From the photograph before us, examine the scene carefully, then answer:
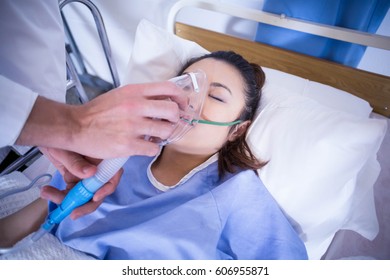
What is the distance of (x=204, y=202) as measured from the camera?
859 mm

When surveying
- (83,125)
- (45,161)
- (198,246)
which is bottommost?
(45,161)

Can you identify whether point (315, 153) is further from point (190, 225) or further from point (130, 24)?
point (130, 24)

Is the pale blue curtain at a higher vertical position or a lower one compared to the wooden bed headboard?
higher

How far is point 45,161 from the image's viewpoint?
1.28 m

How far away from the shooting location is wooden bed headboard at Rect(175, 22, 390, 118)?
1.00m

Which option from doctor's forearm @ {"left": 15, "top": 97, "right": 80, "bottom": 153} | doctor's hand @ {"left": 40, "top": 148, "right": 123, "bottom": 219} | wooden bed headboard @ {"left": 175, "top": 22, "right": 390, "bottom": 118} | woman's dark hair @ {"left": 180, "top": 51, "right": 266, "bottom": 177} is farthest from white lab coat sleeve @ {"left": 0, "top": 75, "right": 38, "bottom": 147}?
wooden bed headboard @ {"left": 175, "top": 22, "right": 390, "bottom": 118}

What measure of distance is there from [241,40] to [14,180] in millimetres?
1208

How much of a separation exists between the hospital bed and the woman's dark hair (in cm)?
4

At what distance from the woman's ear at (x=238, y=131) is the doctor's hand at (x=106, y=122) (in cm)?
49

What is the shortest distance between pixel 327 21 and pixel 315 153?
1.82ft

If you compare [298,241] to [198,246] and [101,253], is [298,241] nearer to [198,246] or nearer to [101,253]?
[198,246]

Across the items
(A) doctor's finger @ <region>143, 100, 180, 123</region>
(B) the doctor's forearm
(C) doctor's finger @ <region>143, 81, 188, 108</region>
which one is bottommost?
(B) the doctor's forearm

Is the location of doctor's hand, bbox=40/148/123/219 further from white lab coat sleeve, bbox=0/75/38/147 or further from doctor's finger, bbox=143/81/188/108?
doctor's finger, bbox=143/81/188/108
